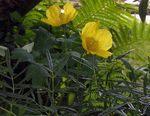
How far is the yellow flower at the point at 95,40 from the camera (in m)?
0.64

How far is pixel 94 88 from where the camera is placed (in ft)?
2.33

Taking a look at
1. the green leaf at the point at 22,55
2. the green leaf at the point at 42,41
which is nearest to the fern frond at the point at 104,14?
the green leaf at the point at 42,41

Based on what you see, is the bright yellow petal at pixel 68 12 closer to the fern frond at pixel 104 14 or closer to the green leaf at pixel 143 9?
the green leaf at pixel 143 9

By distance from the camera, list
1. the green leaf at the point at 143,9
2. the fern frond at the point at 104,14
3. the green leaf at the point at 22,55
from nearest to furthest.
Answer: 1. the green leaf at the point at 143,9
2. the green leaf at the point at 22,55
3. the fern frond at the point at 104,14

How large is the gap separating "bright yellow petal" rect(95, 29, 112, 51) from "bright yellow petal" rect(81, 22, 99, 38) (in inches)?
0.4

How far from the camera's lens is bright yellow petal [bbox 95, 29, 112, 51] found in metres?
0.66

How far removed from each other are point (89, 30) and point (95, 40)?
0.9 inches

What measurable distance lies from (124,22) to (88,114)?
0.57m

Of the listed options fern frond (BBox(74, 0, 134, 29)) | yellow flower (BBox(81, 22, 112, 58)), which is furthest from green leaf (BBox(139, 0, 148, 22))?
fern frond (BBox(74, 0, 134, 29))

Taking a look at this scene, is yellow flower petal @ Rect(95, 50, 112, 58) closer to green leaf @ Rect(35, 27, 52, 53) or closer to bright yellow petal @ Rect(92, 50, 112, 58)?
bright yellow petal @ Rect(92, 50, 112, 58)

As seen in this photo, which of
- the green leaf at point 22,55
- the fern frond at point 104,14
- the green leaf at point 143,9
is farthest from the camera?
the fern frond at point 104,14

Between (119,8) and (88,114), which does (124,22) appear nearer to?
(119,8)

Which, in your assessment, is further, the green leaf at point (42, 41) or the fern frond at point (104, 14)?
the fern frond at point (104, 14)

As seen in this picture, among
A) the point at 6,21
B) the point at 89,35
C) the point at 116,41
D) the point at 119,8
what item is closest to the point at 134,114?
the point at 89,35
